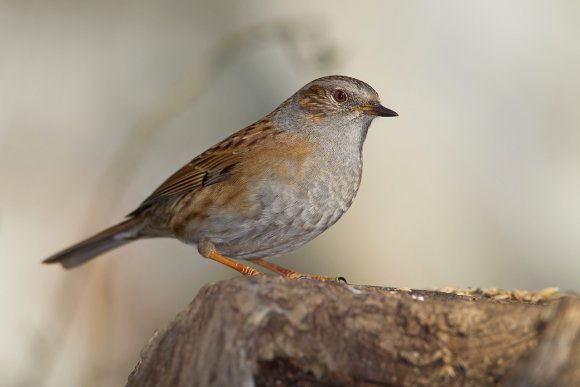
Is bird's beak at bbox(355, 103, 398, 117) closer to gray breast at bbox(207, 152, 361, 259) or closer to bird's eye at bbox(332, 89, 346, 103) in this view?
bird's eye at bbox(332, 89, 346, 103)

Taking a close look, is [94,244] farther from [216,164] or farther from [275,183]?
[275,183]

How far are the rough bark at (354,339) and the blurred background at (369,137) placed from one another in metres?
4.20

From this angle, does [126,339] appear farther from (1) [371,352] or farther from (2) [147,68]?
(1) [371,352]

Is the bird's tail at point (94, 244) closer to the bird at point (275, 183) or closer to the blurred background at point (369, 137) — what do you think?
the bird at point (275, 183)

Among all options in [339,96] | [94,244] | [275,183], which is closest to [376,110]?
[339,96]

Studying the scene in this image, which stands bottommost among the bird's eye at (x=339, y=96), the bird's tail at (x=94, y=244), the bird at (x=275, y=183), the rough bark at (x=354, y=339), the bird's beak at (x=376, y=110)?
the rough bark at (x=354, y=339)

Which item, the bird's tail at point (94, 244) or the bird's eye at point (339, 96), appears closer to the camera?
the bird's eye at point (339, 96)

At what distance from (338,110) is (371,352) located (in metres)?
2.90

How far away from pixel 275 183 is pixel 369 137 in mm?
2964

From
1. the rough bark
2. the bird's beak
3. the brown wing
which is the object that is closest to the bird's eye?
the bird's beak

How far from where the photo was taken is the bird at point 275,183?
17.3 ft

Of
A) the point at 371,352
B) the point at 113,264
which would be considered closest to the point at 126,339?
the point at 113,264

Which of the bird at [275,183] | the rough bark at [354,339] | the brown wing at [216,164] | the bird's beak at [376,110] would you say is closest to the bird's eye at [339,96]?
the bird at [275,183]

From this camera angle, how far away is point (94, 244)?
20.9 ft
